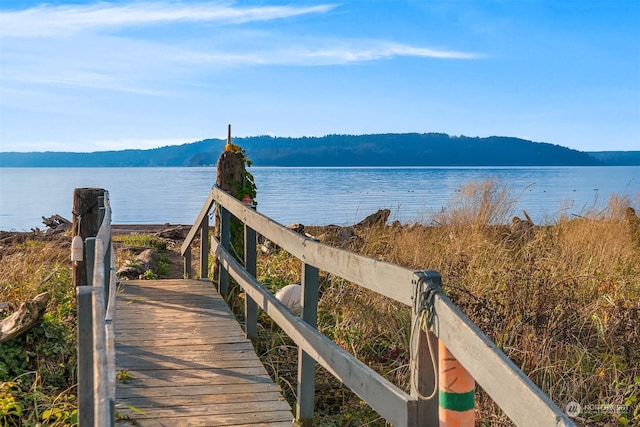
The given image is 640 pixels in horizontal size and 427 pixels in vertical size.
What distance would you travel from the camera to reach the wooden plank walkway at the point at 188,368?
15.1ft

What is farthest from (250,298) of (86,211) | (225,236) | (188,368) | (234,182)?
(234,182)

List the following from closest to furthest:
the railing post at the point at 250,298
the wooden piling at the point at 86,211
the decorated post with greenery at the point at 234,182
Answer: the railing post at the point at 250,298, the wooden piling at the point at 86,211, the decorated post with greenery at the point at 234,182

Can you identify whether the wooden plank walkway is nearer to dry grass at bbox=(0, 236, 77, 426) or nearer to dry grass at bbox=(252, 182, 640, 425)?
dry grass at bbox=(0, 236, 77, 426)

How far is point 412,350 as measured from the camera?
2939 millimetres

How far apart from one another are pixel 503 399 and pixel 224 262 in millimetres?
5566

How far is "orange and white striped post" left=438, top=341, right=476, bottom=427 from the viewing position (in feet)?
8.58

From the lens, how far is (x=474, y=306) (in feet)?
20.5

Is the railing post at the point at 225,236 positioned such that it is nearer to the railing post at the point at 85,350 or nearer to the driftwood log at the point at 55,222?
the railing post at the point at 85,350

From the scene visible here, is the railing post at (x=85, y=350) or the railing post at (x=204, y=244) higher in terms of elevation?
the railing post at (x=85, y=350)

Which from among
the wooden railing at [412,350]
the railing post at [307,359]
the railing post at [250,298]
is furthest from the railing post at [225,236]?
the railing post at [307,359]

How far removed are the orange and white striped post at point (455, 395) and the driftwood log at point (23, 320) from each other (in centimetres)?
439

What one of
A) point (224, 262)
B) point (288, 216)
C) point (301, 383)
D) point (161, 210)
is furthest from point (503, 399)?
point (161, 210)

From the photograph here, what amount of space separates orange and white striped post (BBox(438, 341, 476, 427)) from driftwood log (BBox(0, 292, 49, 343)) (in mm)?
4394

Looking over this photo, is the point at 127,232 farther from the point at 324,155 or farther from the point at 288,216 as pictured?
the point at 324,155
